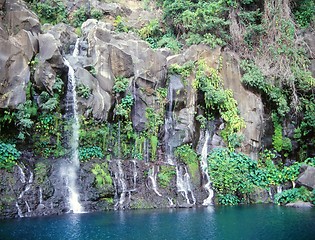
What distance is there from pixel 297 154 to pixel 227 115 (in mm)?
4793

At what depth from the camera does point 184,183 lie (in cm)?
1778

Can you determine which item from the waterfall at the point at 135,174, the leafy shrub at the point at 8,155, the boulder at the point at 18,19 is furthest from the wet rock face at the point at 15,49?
the waterfall at the point at 135,174

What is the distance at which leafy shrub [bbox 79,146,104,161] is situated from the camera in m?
17.1

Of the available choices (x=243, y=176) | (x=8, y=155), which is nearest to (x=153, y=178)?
(x=243, y=176)

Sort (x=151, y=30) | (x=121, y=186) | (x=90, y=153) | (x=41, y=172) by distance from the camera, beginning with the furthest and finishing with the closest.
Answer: (x=151, y=30)
(x=90, y=153)
(x=121, y=186)
(x=41, y=172)

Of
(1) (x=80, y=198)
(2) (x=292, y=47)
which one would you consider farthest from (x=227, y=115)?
(1) (x=80, y=198)

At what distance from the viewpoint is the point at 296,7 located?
81.4 feet

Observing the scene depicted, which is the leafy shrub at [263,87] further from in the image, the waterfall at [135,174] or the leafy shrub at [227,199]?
the waterfall at [135,174]

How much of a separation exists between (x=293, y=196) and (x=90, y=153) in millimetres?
9799

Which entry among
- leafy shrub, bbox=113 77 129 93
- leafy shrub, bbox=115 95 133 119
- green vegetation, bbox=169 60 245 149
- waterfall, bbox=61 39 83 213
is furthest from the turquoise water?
leafy shrub, bbox=113 77 129 93

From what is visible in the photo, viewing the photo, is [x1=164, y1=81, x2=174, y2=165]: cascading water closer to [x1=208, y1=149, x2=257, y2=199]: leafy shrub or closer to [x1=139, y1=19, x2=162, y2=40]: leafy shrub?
[x1=208, y1=149, x2=257, y2=199]: leafy shrub

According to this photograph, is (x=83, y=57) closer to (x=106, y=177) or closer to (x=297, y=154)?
(x=106, y=177)

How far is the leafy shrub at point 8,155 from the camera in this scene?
48.6ft

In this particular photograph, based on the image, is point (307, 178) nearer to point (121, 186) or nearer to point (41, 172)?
point (121, 186)
